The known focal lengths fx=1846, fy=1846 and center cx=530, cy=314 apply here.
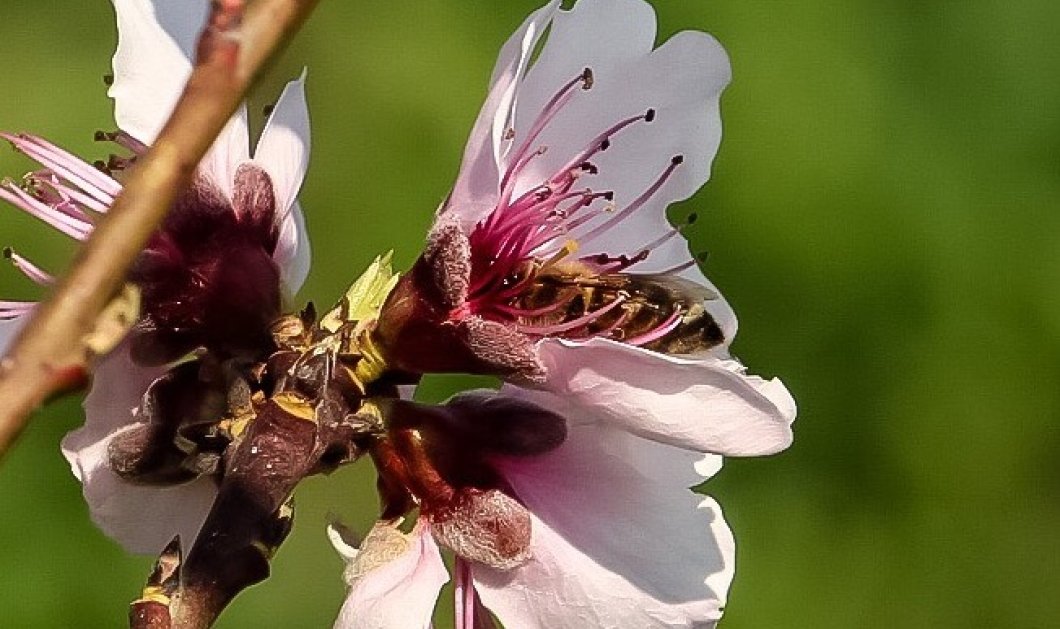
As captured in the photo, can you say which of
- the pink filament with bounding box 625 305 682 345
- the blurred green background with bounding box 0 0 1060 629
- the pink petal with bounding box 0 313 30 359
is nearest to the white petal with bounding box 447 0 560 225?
the pink filament with bounding box 625 305 682 345

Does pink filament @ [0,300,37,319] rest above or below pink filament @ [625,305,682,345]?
below

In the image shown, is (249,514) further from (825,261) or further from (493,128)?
(825,261)

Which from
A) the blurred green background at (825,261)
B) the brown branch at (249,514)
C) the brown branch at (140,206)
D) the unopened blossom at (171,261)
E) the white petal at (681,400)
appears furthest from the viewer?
the blurred green background at (825,261)

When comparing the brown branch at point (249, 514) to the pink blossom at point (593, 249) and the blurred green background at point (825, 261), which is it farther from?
the blurred green background at point (825, 261)

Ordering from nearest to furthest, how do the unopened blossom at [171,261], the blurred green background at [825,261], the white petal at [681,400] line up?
the white petal at [681,400] < the unopened blossom at [171,261] < the blurred green background at [825,261]

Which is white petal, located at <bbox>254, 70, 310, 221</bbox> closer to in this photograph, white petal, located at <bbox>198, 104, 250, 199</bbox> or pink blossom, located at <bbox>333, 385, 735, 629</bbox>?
white petal, located at <bbox>198, 104, 250, 199</bbox>

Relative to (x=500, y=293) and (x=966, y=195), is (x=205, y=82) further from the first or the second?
(x=966, y=195)

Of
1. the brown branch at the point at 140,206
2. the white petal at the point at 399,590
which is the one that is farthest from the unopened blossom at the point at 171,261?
the brown branch at the point at 140,206
